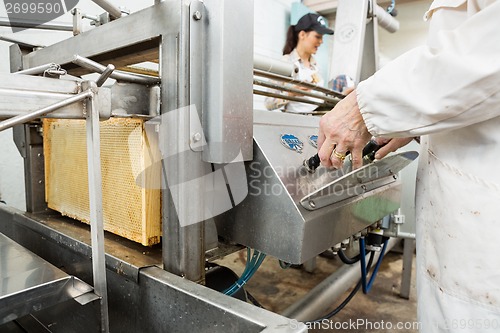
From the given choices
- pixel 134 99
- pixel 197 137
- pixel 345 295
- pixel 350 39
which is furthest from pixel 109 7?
pixel 345 295

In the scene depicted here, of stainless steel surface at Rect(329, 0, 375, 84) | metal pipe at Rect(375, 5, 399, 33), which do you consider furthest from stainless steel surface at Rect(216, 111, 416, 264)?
metal pipe at Rect(375, 5, 399, 33)

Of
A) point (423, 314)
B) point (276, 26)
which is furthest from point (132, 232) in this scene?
point (276, 26)

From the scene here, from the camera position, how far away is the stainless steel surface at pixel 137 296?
50cm

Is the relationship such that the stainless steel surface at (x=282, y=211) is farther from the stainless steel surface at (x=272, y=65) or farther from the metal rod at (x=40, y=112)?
the stainless steel surface at (x=272, y=65)

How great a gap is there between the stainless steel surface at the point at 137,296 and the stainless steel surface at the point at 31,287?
102 mm

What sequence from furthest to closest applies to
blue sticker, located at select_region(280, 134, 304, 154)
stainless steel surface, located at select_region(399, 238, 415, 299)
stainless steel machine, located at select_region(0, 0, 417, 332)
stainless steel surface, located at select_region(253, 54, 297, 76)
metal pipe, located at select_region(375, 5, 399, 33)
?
stainless steel surface, located at select_region(399, 238, 415, 299)
metal pipe, located at select_region(375, 5, 399, 33)
stainless steel surface, located at select_region(253, 54, 297, 76)
blue sticker, located at select_region(280, 134, 304, 154)
stainless steel machine, located at select_region(0, 0, 417, 332)

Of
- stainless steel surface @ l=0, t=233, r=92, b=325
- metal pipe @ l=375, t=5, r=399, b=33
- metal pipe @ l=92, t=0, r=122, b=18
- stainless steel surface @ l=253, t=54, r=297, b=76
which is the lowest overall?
stainless steel surface @ l=0, t=233, r=92, b=325

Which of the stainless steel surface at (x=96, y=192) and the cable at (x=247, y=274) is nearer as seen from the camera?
the stainless steel surface at (x=96, y=192)

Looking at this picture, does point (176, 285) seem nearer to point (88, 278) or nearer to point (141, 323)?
point (141, 323)

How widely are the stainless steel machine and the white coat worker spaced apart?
15cm

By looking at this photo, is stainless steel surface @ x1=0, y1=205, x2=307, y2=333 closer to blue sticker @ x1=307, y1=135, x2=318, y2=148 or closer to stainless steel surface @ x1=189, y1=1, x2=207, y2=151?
stainless steel surface @ x1=189, y1=1, x2=207, y2=151

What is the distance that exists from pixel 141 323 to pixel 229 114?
1.49 ft

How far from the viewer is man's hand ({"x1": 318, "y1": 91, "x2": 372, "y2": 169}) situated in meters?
0.62

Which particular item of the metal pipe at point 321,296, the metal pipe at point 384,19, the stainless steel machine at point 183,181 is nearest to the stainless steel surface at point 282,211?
the stainless steel machine at point 183,181
